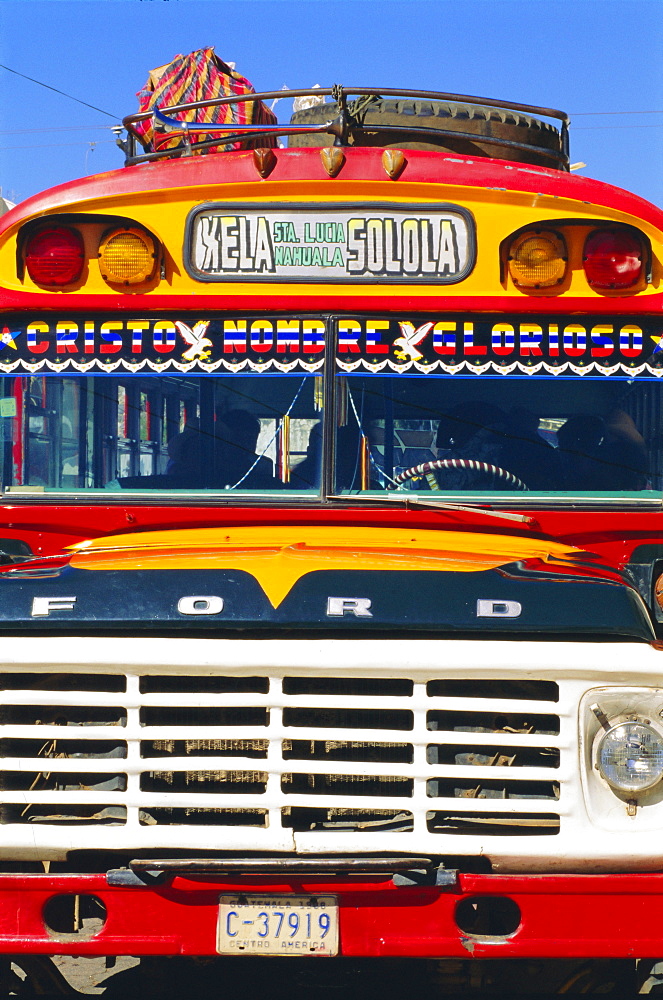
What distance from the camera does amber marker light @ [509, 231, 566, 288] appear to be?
152 inches

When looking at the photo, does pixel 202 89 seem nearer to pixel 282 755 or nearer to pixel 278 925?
pixel 282 755

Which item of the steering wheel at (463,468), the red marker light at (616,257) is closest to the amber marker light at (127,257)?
the steering wheel at (463,468)

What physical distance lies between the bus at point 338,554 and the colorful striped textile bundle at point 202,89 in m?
0.09

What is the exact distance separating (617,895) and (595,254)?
1.98m

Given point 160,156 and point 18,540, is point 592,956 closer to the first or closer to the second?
point 18,540

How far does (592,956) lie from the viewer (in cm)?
286

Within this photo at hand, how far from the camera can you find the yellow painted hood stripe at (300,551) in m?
3.09

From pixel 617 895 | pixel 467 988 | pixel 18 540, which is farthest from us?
pixel 18 540

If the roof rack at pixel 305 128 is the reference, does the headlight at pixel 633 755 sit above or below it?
below

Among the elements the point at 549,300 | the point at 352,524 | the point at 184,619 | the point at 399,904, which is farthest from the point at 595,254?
the point at 399,904

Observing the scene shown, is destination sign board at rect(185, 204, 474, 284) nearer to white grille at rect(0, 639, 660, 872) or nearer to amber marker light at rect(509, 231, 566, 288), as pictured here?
amber marker light at rect(509, 231, 566, 288)

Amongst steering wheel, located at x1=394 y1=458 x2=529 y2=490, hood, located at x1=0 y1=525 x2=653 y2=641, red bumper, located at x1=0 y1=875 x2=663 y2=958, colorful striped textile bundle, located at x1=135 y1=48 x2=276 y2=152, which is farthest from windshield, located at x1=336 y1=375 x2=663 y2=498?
colorful striped textile bundle, located at x1=135 y1=48 x2=276 y2=152

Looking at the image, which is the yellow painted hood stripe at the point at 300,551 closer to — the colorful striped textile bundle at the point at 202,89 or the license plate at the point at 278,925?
the license plate at the point at 278,925

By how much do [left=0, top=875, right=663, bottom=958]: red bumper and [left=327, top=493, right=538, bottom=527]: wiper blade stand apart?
3.96 feet
